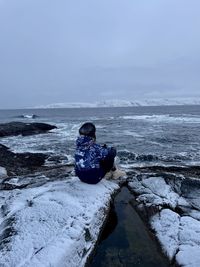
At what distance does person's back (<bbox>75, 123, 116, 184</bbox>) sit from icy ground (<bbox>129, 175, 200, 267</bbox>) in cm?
125

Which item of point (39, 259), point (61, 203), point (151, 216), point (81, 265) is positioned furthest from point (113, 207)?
point (39, 259)

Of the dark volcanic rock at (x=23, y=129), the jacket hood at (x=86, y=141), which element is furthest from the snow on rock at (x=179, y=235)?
the dark volcanic rock at (x=23, y=129)

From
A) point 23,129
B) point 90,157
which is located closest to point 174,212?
point 90,157

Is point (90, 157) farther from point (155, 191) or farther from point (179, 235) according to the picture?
point (179, 235)

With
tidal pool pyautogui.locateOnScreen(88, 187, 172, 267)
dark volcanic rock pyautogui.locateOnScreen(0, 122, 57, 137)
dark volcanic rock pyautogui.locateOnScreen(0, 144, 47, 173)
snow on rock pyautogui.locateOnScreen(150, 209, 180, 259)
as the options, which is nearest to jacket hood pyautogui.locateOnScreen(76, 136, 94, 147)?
tidal pool pyautogui.locateOnScreen(88, 187, 172, 267)

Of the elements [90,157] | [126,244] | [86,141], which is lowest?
[126,244]

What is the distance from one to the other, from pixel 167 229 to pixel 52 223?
2.34m

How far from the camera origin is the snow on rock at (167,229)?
19.6ft

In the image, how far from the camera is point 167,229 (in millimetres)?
6578

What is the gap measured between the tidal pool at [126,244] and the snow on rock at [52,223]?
279mm

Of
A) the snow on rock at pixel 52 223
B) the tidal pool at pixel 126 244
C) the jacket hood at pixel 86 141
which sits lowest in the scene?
the tidal pool at pixel 126 244

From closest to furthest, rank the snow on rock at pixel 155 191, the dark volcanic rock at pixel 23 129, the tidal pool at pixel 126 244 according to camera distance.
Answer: the tidal pool at pixel 126 244 → the snow on rock at pixel 155 191 → the dark volcanic rock at pixel 23 129

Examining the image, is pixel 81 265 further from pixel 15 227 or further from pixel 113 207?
pixel 113 207

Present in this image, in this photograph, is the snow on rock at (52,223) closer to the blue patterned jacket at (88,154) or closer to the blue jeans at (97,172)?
the blue jeans at (97,172)
